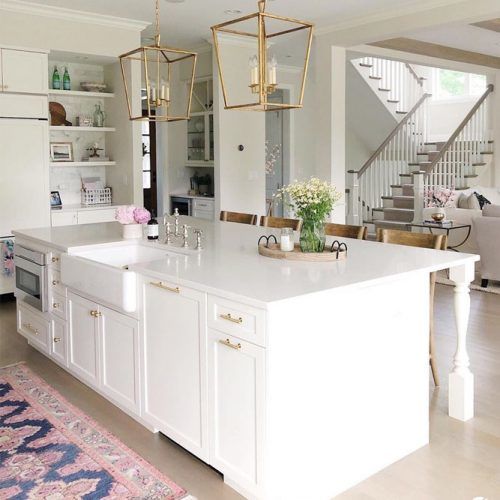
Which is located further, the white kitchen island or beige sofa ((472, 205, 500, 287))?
beige sofa ((472, 205, 500, 287))

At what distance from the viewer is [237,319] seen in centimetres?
238

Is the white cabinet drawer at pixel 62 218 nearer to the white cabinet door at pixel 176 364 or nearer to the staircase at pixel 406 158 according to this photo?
the white cabinet door at pixel 176 364

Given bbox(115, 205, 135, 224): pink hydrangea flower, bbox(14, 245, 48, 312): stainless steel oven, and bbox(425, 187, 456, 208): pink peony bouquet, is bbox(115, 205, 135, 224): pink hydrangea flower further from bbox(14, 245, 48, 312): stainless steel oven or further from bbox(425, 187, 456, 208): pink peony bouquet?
bbox(425, 187, 456, 208): pink peony bouquet

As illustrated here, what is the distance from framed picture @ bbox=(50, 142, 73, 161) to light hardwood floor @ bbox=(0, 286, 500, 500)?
309 centimetres

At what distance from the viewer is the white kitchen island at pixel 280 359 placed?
2338mm

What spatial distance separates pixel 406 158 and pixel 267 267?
8.85m

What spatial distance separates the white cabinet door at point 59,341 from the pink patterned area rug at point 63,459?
342mm

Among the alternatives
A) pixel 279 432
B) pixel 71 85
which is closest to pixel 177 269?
pixel 279 432

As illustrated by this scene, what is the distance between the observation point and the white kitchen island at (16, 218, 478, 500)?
234cm

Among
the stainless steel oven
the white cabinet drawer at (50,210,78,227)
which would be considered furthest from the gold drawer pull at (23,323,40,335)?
the white cabinet drawer at (50,210,78,227)

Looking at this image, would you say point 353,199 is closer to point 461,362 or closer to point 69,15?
point 69,15

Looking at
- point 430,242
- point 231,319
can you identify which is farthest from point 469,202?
point 231,319

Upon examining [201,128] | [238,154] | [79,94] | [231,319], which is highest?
[79,94]

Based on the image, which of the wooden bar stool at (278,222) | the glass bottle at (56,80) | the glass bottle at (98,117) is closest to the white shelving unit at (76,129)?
the glass bottle at (98,117)
